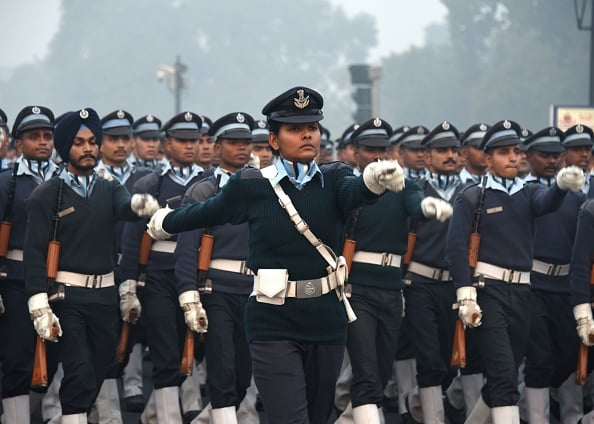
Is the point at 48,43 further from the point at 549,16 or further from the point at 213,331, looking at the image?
the point at 213,331

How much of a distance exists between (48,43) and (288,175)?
434 feet

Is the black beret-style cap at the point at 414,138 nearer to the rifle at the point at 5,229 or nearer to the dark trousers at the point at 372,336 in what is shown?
the dark trousers at the point at 372,336

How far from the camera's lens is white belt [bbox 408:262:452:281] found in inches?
451

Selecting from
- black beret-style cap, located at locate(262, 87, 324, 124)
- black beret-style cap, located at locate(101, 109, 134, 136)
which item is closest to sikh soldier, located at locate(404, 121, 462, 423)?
black beret-style cap, located at locate(101, 109, 134, 136)

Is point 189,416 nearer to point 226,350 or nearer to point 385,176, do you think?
point 226,350

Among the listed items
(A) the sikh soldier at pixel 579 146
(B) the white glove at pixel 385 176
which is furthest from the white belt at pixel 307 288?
(A) the sikh soldier at pixel 579 146

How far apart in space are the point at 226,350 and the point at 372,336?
3.28 feet

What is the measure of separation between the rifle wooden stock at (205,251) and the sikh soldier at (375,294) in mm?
986

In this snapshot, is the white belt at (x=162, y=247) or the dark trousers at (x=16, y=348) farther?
the white belt at (x=162, y=247)

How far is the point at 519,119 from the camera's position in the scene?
74.9 meters

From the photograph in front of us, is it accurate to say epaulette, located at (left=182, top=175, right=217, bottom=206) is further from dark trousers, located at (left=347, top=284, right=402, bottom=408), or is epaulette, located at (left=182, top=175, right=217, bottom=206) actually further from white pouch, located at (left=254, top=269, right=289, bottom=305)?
white pouch, located at (left=254, top=269, right=289, bottom=305)

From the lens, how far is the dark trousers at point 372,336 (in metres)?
9.99

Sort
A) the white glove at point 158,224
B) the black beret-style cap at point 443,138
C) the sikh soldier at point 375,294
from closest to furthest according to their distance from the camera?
the white glove at point 158,224, the sikh soldier at point 375,294, the black beret-style cap at point 443,138

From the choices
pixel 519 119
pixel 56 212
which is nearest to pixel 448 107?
pixel 519 119
